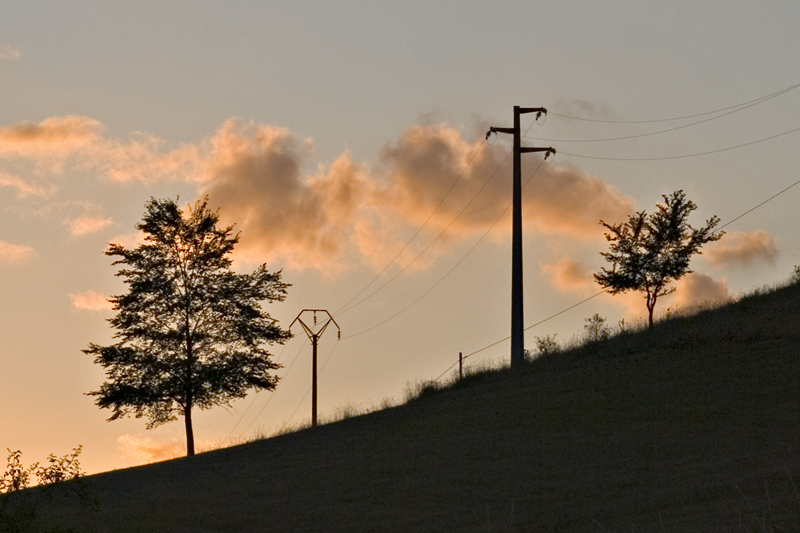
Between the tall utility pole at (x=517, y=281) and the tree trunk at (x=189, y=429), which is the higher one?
the tall utility pole at (x=517, y=281)

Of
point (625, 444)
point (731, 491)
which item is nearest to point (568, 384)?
point (625, 444)

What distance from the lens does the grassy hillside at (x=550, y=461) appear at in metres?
16.9

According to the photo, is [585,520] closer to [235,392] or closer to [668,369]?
[668,369]

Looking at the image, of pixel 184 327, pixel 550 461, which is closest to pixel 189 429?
pixel 184 327

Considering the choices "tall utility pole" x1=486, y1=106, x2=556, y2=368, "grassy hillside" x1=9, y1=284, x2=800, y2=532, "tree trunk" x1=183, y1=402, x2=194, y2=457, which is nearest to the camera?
"grassy hillside" x1=9, y1=284, x2=800, y2=532

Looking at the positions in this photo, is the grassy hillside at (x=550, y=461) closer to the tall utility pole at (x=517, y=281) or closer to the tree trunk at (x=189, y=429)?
the tall utility pole at (x=517, y=281)

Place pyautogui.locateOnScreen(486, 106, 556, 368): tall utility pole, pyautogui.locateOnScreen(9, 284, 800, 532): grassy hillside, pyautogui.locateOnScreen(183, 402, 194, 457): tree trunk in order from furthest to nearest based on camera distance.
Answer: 1. pyautogui.locateOnScreen(183, 402, 194, 457): tree trunk
2. pyautogui.locateOnScreen(486, 106, 556, 368): tall utility pole
3. pyautogui.locateOnScreen(9, 284, 800, 532): grassy hillside

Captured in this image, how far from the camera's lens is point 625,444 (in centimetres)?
2197

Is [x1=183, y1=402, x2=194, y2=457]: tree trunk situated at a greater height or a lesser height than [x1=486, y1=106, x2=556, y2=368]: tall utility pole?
lesser

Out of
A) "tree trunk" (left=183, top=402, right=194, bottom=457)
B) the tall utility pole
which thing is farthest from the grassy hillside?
"tree trunk" (left=183, top=402, right=194, bottom=457)

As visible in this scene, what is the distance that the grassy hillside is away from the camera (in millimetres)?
16891

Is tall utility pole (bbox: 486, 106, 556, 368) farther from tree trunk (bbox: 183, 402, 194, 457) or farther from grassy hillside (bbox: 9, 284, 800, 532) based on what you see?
tree trunk (bbox: 183, 402, 194, 457)

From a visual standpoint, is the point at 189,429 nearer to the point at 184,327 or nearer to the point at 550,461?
the point at 184,327

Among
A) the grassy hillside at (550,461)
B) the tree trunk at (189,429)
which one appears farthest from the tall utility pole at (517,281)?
the tree trunk at (189,429)
